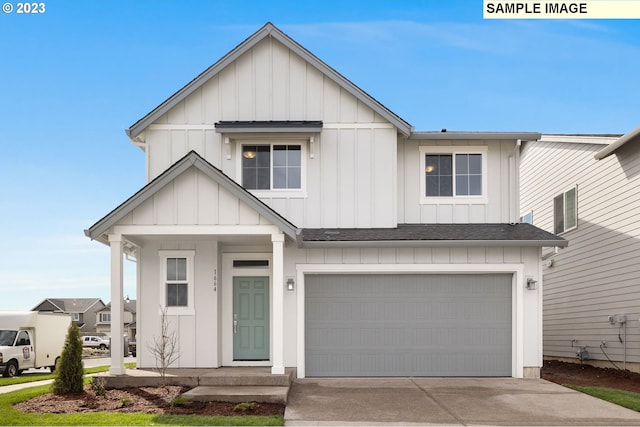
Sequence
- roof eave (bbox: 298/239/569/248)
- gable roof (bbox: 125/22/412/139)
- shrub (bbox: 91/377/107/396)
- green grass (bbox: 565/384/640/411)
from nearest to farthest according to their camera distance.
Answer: green grass (bbox: 565/384/640/411) → shrub (bbox: 91/377/107/396) → roof eave (bbox: 298/239/569/248) → gable roof (bbox: 125/22/412/139)

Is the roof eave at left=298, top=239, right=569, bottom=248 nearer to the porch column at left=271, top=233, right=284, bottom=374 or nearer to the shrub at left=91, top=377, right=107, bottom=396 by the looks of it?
the porch column at left=271, top=233, right=284, bottom=374

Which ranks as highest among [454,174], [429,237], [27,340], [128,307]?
[454,174]

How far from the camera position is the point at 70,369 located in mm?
12312

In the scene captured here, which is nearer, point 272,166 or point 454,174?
point 272,166

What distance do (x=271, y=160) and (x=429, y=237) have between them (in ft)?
13.3

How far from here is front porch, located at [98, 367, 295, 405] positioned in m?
11.3

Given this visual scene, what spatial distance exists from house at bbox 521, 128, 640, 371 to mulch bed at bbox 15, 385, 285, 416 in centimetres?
893

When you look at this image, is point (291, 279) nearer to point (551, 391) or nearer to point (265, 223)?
point (265, 223)

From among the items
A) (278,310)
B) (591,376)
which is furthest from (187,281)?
(591,376)

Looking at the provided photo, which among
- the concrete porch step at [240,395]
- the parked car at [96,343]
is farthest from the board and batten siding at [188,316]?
the parked car at [96,343]

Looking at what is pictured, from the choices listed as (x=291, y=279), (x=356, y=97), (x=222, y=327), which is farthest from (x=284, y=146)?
(x=222, y=327)

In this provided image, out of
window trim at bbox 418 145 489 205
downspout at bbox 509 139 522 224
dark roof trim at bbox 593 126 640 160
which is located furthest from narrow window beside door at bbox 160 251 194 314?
dark roof trim at bbox 593 126 640 160

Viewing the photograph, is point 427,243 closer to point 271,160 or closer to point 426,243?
point 426,243

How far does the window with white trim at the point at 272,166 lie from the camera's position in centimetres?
1546
